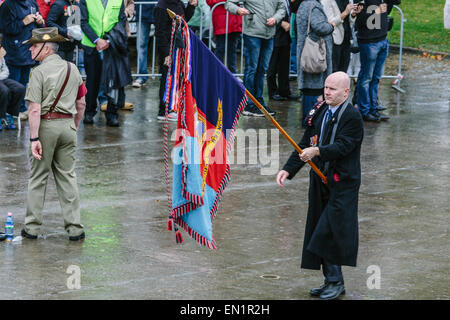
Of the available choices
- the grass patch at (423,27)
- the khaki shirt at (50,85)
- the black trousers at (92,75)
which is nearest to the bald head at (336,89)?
the khaki shirt at (50,85)

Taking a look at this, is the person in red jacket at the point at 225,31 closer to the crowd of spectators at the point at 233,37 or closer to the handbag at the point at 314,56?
the crowd of spectators at the point at 233,37

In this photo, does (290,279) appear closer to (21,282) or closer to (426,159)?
(21,282)

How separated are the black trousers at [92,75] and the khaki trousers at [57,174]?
4905 millimetres

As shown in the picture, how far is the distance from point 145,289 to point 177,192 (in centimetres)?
90

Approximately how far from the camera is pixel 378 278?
837 centimetres

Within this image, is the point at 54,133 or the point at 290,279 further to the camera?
the point at 54,133

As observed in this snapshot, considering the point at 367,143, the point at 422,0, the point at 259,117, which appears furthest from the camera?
the point at 422,0

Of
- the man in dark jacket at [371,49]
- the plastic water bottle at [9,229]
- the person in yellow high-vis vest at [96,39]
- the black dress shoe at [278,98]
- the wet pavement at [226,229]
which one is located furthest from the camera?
the black dress shoe at [278,98]

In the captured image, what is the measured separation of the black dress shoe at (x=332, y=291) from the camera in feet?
25.7

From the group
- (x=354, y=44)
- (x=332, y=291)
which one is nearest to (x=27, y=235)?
(x=332, y=291)

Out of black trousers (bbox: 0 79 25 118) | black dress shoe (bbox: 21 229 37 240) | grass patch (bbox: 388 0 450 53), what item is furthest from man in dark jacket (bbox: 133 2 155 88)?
black dress shoe (bbox: 21 229 37 240)

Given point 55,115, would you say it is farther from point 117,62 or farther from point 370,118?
point 370,118

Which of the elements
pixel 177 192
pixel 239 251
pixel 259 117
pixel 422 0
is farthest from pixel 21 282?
pixel 422 0

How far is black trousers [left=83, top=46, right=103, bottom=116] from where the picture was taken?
14398 millimetres
